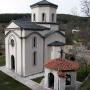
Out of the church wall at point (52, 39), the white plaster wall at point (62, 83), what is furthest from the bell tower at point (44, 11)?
the white plaster wall at point (62, 83)

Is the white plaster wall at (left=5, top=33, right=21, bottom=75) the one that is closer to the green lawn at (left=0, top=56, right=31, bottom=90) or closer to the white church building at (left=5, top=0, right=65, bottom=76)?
the white church building at (left=5, top=0, right=65, bottom=76)

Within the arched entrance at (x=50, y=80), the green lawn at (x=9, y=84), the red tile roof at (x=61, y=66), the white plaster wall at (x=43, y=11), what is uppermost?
the white plaster wall at (x=43, y=11)

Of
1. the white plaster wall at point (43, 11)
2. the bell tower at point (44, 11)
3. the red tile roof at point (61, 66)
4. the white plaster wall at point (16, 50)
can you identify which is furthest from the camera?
the white plaster wall at point (43, 11)

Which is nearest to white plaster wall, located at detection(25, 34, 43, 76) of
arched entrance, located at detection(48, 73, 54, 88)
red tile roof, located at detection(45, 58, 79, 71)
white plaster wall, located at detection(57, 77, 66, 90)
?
arched entrance, located at detection(48, 73, 54, 88)

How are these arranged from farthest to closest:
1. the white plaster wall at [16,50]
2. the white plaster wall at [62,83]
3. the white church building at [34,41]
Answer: the white plaster wall at [16,50] → the white church building at [34,41] → the white plaster wall at [62,83]

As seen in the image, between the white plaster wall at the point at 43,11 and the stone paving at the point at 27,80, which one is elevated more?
the white plaster wall at the point at 43,11

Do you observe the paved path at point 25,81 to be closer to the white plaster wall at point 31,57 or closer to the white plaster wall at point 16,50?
the white plaster wall at point 16,50

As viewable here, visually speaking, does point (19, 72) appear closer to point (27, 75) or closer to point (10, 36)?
point (27, 75)
